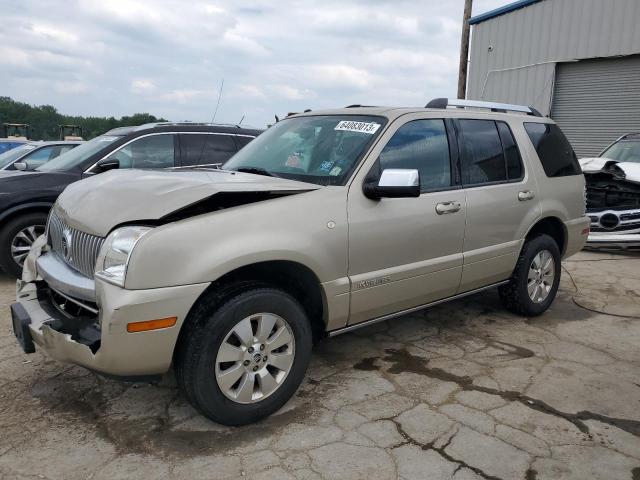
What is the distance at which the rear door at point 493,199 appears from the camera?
3908mm

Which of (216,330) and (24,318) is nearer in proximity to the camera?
(216,330)

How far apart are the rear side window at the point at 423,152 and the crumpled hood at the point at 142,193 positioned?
69 centimetres

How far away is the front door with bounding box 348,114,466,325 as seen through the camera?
10.5 feet

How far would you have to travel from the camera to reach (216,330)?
257 centimetres

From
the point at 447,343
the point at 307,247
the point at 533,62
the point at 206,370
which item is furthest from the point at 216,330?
the point at 533,62

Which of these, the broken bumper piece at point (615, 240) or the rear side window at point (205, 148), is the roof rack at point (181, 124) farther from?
the broken bumper piece at point (615, 240)

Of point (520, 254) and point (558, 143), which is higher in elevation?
point (558, 143)

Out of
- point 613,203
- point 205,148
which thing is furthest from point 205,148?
point 613,203

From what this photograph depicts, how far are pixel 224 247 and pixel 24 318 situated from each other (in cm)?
116

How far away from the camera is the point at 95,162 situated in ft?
19.2

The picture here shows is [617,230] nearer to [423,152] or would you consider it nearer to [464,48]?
[423,152]

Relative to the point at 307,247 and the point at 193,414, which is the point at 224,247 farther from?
the point at 193,414

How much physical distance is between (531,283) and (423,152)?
5.85 ft

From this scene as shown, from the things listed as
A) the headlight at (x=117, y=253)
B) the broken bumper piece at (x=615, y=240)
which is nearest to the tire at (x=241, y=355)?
the headlight at (x=117, y=253)
